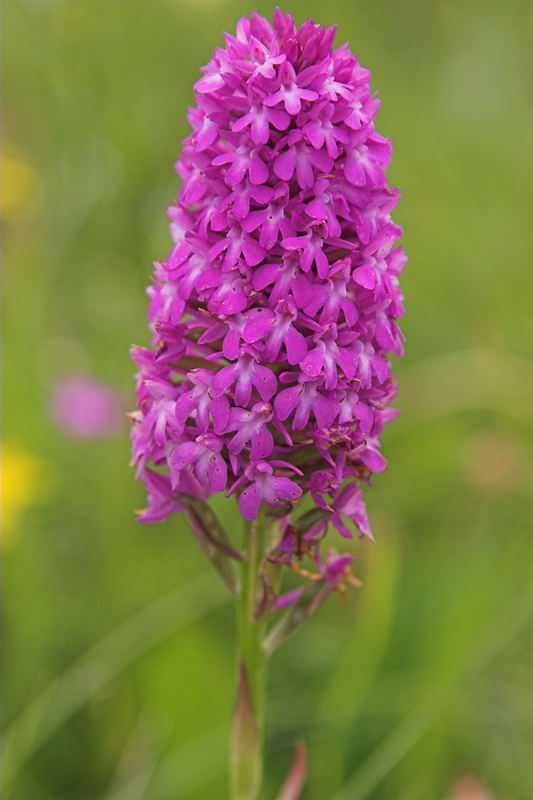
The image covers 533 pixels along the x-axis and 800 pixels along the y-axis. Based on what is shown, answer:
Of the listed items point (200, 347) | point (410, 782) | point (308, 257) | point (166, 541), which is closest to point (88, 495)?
point (166, 541)

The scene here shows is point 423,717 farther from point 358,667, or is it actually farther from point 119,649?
point 119,649

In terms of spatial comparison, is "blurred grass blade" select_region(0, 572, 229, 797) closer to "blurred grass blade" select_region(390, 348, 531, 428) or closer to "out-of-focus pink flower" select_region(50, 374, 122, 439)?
"out-of-focus pink flower" select_region(50, 374, 122, 439)

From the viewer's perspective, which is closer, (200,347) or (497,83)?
(200,347)

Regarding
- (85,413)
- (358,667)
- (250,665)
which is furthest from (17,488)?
(250,665)

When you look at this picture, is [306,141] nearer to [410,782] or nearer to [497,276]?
[410,782]

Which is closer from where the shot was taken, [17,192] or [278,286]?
[278,286]

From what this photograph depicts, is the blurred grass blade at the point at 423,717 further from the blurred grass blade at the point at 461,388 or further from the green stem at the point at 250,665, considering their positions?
the blurred grass blade at the point at 461,388
